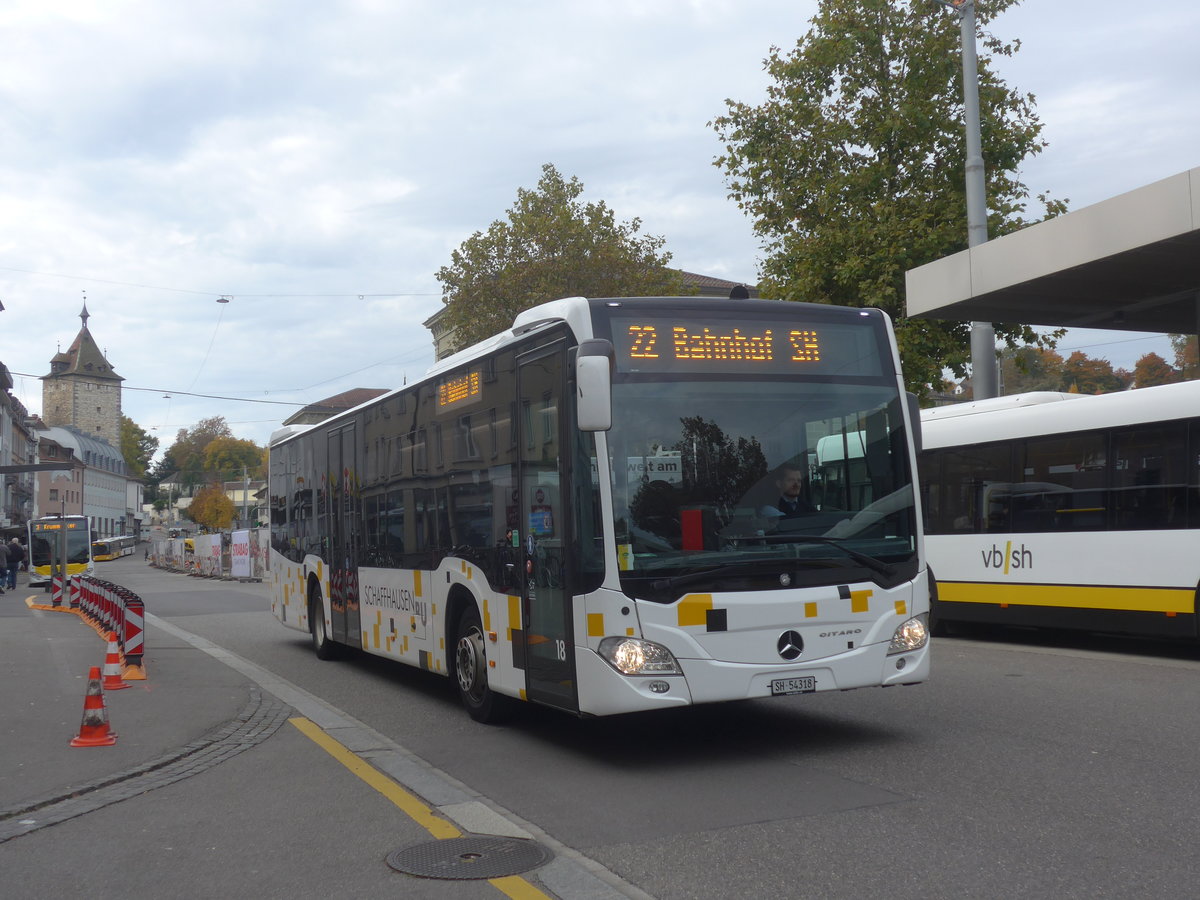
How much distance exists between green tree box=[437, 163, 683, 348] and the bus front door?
109 ft

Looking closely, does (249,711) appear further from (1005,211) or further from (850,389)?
(1005,211)

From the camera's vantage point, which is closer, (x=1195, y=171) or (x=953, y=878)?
(x=953, y=878)

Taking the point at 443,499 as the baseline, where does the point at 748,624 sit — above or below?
below

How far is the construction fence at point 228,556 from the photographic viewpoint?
49562mm

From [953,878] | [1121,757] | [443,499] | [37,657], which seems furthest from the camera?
[37,657]

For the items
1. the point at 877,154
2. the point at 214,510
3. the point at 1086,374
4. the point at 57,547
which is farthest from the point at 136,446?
the point at 877,154

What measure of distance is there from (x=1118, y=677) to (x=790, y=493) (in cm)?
530

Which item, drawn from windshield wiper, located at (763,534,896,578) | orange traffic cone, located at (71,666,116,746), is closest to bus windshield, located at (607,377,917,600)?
windshield wiper, located at (763,534,896,578)

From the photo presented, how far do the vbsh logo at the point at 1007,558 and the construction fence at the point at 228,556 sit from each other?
96.5 ft

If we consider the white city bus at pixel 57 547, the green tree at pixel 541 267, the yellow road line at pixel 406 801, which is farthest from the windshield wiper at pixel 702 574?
the white city bus at pixel 57 547

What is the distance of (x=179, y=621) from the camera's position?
25.0 metres

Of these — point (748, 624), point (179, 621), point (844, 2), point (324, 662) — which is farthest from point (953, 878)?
point (844, 2)

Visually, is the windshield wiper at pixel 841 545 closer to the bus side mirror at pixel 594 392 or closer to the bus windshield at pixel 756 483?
the bus windshield at pixel 756 483

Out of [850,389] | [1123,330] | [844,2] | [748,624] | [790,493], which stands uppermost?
[844,2]
